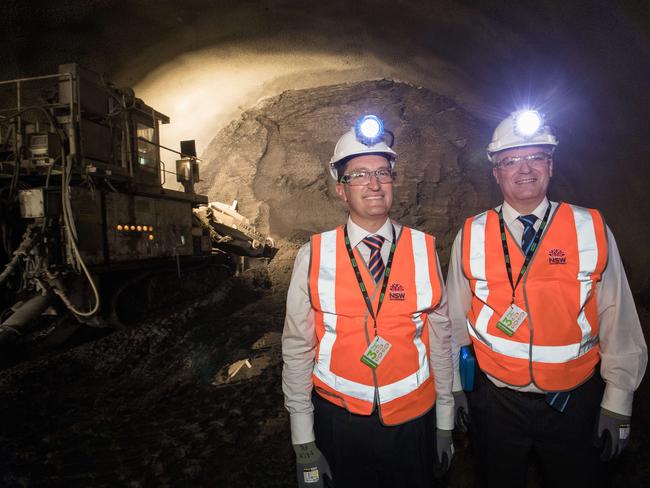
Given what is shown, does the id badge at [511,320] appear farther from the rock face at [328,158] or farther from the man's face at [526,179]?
the rock face at [328,158]

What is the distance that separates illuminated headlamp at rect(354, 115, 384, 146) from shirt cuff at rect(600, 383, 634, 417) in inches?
62.2

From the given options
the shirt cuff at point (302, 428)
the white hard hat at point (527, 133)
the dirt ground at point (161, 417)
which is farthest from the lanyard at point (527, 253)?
the dirt ground at point (161, 417)

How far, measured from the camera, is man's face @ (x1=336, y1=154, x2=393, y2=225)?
72.4 inches

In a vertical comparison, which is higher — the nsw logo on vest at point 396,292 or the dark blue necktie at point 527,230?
the dark blue necktie at point 527,230

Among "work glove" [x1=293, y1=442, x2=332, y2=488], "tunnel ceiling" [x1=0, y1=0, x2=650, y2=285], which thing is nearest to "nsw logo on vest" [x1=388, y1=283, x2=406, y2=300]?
"work glove" [x1=293, y1=442, x2=332, y2=488]

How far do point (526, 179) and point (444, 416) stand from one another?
4.07 ft

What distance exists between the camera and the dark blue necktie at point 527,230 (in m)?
1.99

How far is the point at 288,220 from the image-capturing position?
12906 millimetres

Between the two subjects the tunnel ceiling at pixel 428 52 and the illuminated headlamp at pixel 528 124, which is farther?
the tunnel ceiling at pixel 428 52

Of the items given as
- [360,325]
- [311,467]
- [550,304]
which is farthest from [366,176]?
[311,467]

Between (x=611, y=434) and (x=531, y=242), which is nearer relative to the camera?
(x=611, y=434)

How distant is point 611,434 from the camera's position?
176 centimetres

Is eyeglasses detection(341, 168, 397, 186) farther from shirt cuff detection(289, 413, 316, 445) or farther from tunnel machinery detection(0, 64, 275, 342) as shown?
tunnel machinery detection(0, 64, 275, 342)

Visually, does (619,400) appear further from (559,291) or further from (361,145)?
(361,145)
